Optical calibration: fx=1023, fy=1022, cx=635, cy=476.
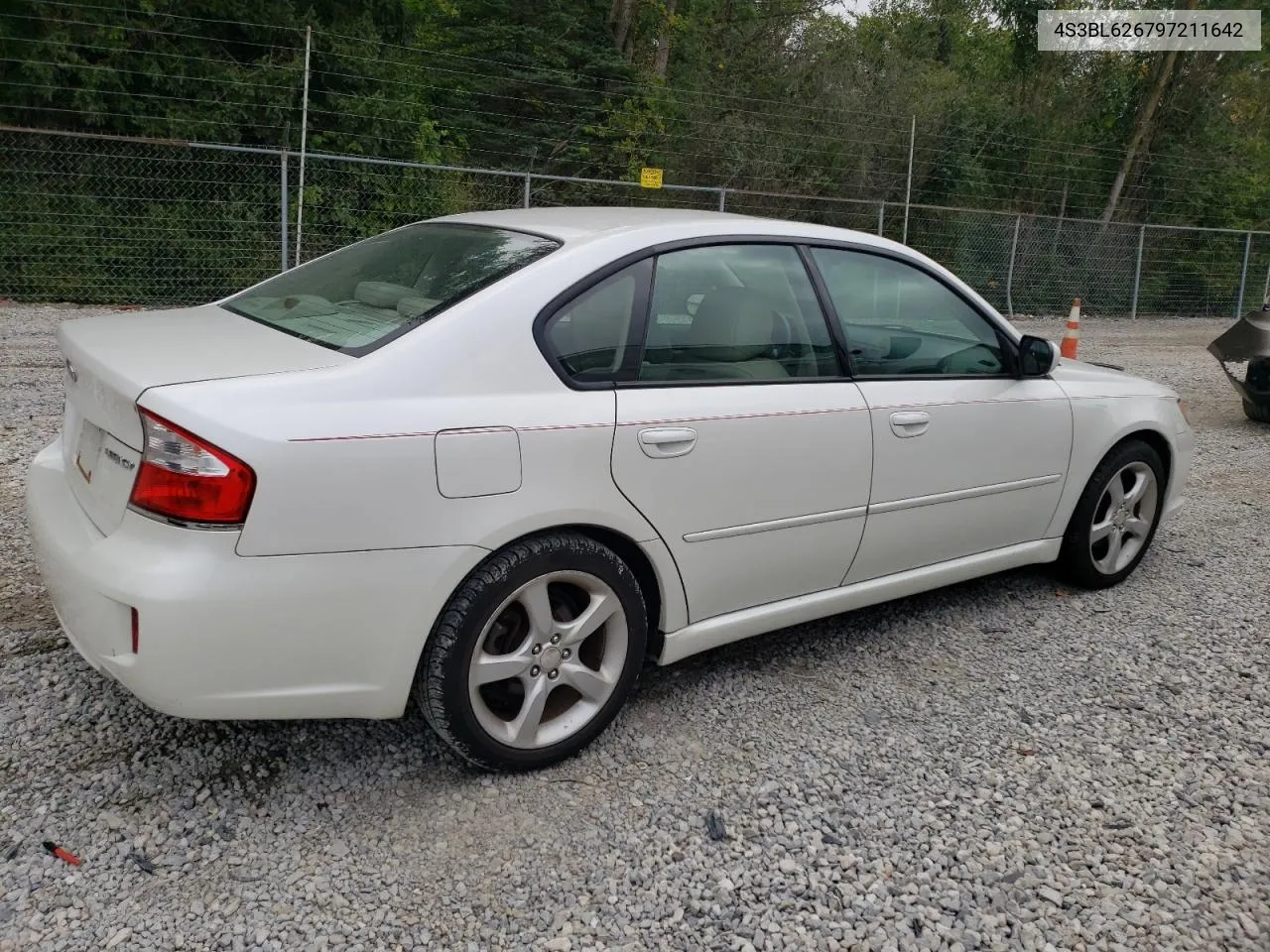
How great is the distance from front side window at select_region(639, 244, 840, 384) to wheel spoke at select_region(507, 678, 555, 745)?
926 mm

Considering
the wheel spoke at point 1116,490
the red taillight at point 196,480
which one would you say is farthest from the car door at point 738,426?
the wheel spoke at point 1116,490

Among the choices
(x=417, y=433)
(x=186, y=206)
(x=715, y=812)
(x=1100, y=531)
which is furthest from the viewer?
(x=186, y=206)

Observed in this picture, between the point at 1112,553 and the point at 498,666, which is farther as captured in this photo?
the point at 1112,553

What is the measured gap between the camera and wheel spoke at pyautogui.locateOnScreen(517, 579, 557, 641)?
8.98 feet

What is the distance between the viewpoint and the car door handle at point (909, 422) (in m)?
3.51

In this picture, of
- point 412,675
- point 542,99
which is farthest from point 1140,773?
point 542,99

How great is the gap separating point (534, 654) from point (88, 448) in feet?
4.30

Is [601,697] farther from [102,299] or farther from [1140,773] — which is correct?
[102,299]

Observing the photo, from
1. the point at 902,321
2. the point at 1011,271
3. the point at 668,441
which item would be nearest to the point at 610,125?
the point at 1011,271

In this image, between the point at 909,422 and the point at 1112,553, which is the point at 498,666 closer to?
the point at 909,422

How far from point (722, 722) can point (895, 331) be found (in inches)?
61.0

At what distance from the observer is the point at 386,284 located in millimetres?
3141

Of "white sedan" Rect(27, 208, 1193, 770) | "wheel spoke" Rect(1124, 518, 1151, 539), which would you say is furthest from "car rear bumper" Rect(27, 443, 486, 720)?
"wheel spoke" Rect(1124, 518, 1151, 539)

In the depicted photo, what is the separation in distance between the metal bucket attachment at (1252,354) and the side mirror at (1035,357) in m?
4.87
